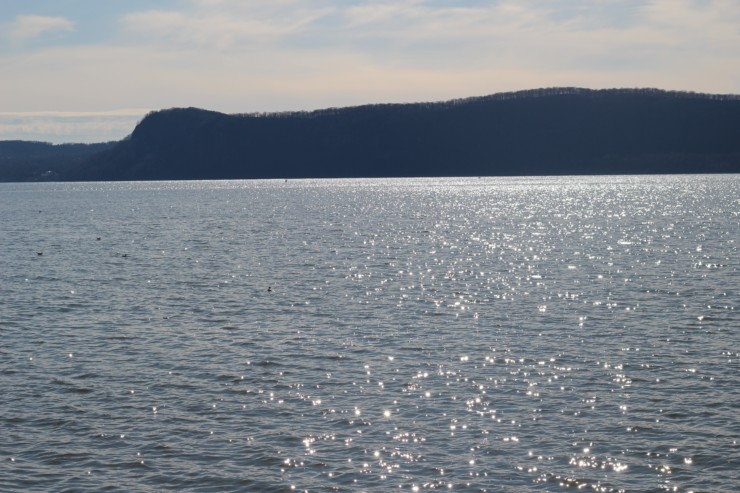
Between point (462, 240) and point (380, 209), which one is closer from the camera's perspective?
point (462, 240)

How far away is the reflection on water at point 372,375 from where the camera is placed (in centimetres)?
2139

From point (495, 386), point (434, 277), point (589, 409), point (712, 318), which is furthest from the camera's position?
point (434, 277)

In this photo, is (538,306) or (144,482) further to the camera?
(538,306)

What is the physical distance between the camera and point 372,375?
30.0m

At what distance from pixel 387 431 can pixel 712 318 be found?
21854 mm

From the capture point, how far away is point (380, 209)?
157 meters

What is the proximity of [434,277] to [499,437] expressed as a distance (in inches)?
1364

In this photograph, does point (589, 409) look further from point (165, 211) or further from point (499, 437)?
point (165, 211)

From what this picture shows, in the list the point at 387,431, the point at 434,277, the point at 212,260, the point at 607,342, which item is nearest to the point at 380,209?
the point at 212,260

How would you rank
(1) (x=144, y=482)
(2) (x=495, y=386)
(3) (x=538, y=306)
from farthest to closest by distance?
(3) (x=538, y=306), (2) (x=495, y=386), (1) (x=144, y=482)

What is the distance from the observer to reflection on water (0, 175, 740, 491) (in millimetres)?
21391

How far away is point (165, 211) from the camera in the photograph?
15288 cm

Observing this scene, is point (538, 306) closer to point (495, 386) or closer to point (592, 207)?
point (495, 386)

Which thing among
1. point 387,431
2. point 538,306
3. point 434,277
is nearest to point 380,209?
point 434,277
